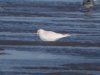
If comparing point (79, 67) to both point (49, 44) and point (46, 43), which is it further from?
point (46, 43)

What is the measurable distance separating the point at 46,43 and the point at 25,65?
3075 millimetres

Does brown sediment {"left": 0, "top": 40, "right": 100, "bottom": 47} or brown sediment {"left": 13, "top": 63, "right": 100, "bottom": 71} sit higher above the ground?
brown sediment {"left": 13, "top": 63, "right": 100, "bottom": 71}

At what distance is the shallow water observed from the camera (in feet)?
46.3

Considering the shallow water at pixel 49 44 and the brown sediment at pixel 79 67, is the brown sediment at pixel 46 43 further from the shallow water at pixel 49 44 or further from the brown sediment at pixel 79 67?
the brown sediment at pixel 79 67

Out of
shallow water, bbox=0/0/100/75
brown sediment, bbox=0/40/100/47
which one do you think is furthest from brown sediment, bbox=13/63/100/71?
brown sediment, bbox=0/40/100/47

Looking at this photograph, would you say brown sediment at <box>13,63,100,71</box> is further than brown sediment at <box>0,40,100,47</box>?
No

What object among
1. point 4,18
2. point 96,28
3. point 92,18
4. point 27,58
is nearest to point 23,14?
point 4,18

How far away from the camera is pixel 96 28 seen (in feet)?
68.2

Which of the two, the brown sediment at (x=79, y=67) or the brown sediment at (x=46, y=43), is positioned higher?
the brown sediment at (x=79, y=67)

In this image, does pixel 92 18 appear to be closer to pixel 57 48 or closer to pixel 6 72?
pixel 57 48

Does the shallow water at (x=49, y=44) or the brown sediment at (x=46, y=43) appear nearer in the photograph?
the shallow water at (x=49, y=44)

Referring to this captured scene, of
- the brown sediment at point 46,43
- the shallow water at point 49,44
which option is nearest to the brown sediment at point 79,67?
the shallow water at point 49,44

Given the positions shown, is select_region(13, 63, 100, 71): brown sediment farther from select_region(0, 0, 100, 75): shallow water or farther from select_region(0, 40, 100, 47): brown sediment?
select_region(0, 40, 100, 47): brown sediment

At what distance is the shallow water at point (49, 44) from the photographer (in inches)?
555
